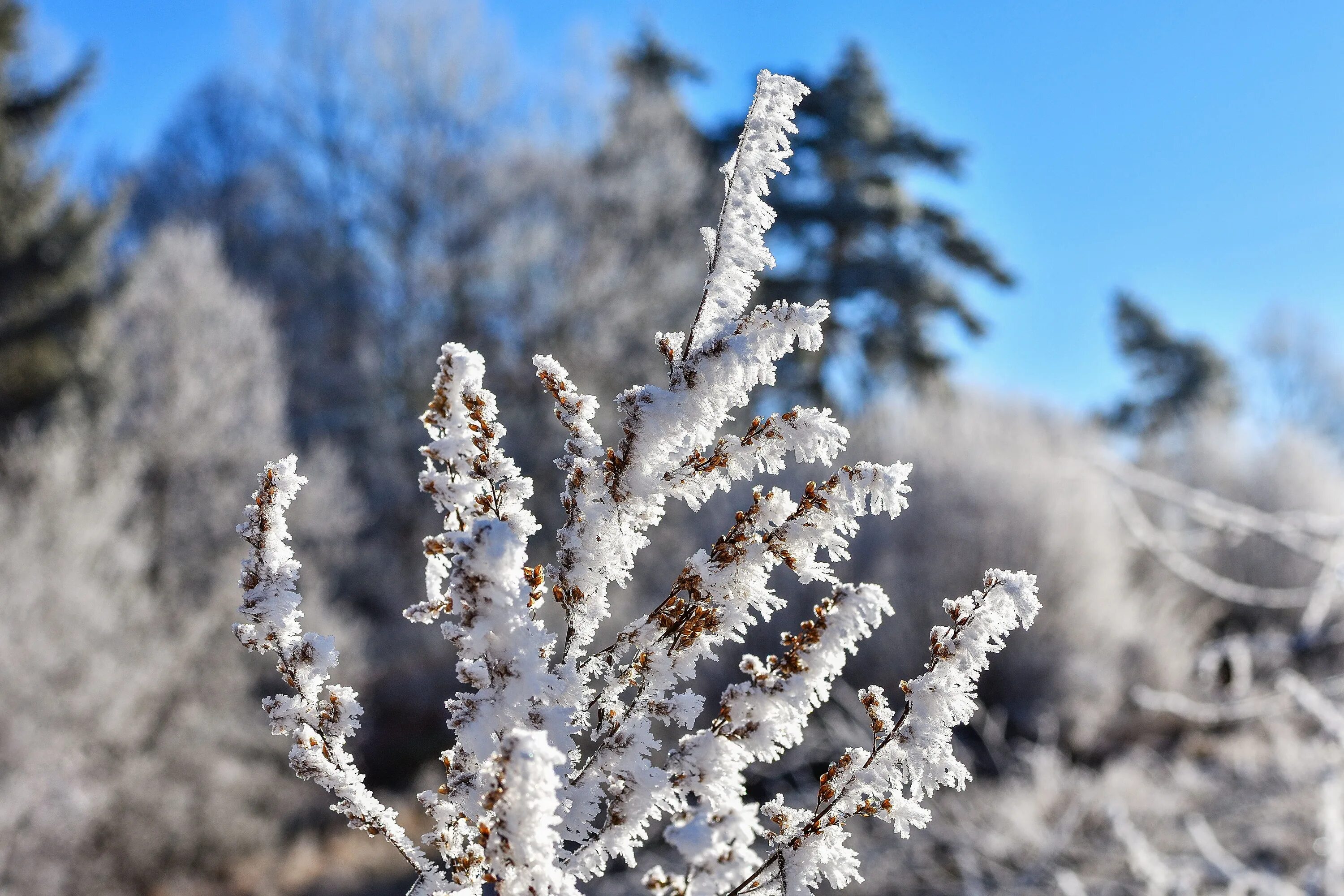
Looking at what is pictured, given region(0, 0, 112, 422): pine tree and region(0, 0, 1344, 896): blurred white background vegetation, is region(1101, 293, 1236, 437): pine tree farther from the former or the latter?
region(0, 0, 112, 422): pine tree

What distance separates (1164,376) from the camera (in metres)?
20.1

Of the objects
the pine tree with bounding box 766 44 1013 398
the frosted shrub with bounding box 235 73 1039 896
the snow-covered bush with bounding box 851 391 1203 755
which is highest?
the pine tree with bounding box 766 44 1013 398

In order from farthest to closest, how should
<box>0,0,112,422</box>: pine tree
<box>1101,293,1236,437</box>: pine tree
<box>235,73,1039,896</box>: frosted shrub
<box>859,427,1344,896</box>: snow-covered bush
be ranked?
<box>1101,293,1236,437</box>: pine tree, <box>0,0,112,422</box>: pine tree, <box>859,427,1344,896</box>: snow-covered bush, <box>235,73,1039,896</box>: frosted shrub

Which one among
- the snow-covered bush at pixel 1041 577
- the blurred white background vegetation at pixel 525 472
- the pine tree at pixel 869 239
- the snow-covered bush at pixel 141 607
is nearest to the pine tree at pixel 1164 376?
the blurred white background vegetation at pixel 525 472

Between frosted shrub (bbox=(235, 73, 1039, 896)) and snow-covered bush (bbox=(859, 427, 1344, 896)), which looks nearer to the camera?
frosted shrub (bbox=(235, 73, 1039, 896))

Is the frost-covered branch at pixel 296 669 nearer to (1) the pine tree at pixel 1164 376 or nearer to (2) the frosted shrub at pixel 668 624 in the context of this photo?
(2) the frosted shrub at pixel 668 624

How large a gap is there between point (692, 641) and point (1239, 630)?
10280 mm

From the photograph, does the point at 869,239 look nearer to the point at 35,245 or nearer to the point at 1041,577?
the point at 1041,577

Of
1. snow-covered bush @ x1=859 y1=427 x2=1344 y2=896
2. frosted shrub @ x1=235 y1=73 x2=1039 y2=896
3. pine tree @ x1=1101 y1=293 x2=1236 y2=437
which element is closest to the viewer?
frosted shrub @ x1=235 y1=73 x2=1039 y2=896

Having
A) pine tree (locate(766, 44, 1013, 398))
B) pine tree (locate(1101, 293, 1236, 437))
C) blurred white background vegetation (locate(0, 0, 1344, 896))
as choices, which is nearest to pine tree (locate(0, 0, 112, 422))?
blurred white background vegetation (locate(0, 0, 1344, 896))

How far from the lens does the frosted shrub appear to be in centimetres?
96

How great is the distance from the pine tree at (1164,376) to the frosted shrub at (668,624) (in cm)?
2117

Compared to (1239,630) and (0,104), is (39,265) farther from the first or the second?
(1239,630)

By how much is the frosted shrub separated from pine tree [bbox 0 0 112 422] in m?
12.6
